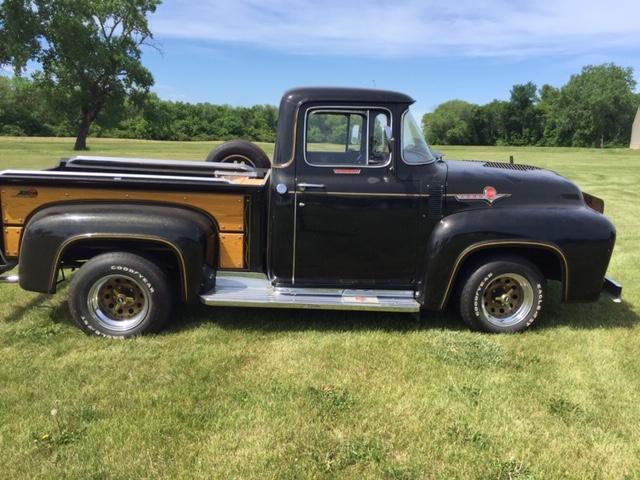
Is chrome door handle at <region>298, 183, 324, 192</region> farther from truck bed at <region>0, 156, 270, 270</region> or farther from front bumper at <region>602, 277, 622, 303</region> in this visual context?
front bumper at <region>602, 277, 622, 303</region>

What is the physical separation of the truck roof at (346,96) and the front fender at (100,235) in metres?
1.39

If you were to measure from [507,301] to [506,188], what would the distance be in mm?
1021

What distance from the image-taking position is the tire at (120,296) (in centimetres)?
464

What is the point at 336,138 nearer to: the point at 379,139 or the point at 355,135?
the point at 355,135

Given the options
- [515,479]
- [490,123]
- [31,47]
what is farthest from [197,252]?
[490,123]

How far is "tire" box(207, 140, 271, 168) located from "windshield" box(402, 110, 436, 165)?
235cm

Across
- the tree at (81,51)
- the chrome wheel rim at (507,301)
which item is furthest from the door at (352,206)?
the tree at (81,51)

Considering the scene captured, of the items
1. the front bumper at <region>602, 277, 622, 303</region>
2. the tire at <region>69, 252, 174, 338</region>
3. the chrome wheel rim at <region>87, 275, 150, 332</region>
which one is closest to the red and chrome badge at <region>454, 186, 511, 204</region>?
the front bumper at <region>602, 277, 622, 303</region>

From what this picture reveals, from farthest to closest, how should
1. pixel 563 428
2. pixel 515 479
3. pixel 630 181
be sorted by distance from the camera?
pixel 630 181 → pixel 563 428 → pixel 515 479

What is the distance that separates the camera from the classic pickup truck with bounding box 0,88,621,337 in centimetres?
466

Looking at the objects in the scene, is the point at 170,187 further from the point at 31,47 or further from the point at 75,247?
the point at 31,47

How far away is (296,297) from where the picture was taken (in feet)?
15.8

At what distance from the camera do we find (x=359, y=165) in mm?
4824

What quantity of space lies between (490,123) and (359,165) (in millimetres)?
87694
